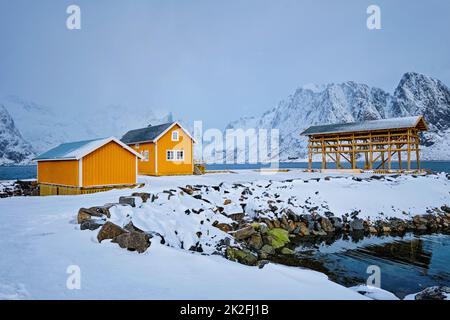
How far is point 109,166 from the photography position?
1998 centimetres

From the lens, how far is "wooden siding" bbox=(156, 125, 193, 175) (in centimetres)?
2927

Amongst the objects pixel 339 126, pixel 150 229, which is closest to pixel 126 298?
pixel 150 229

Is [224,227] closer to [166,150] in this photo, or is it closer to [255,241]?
[255,241]

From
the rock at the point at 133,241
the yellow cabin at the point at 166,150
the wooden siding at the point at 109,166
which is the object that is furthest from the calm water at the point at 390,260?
the yellow cabin at the point at 166,150

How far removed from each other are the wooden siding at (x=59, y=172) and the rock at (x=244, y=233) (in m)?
13.4

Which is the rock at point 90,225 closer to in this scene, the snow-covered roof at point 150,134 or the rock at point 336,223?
the rock at point 336,223

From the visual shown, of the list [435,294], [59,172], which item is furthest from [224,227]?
[59,172]

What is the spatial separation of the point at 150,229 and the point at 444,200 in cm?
2339

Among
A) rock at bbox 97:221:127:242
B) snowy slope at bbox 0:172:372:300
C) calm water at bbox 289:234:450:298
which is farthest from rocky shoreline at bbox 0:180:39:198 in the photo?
calm water at bbox 289:234:450:298

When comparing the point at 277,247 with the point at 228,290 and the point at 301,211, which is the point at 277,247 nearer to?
the point at 301,211

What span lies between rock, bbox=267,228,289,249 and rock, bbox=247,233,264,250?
75 centimetres

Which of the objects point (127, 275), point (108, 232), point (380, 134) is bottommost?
point (127, 275)

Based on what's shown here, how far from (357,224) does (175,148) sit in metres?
20.7

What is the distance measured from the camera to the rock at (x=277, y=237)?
13.1 meters
